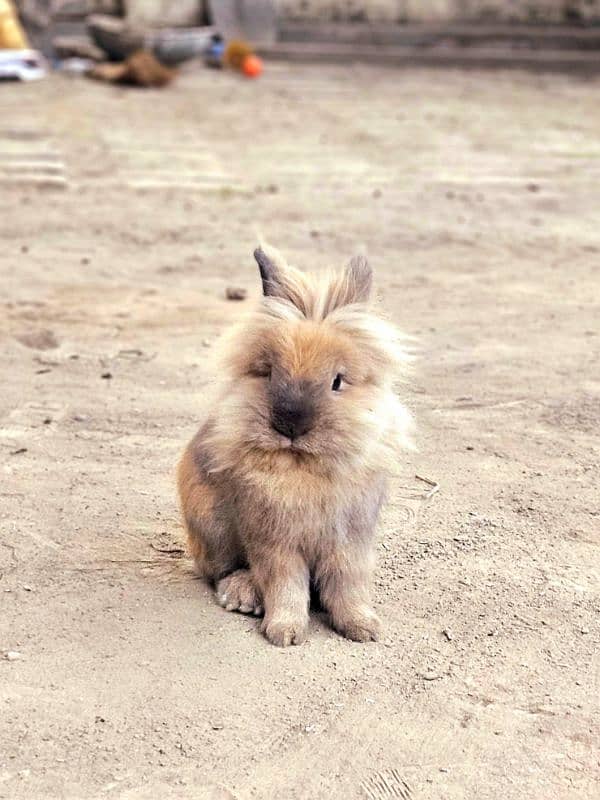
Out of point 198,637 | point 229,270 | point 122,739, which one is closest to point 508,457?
point 198,637

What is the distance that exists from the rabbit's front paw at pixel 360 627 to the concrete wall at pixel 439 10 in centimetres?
1363

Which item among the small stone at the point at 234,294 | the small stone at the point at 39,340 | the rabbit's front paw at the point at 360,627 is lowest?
the small stone at the point at 234,294

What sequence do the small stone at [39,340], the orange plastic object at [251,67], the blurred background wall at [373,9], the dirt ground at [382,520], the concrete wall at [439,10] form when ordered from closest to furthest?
the dirt ground at [382,520] < the small stone at [39,340] < the orange plastic object at [251,67] < the blurred background wall at [373,9] < the concrete wall at [439,10]

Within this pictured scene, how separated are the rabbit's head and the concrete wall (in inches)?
522

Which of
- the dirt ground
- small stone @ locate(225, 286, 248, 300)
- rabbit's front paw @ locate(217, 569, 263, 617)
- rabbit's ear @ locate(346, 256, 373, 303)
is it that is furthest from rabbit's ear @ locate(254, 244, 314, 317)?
small stone @ locate(225, 286, 248, 300)

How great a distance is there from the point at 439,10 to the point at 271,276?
45.1 ft

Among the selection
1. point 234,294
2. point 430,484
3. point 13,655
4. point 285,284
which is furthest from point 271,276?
point 234,294

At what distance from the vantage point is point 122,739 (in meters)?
3.36

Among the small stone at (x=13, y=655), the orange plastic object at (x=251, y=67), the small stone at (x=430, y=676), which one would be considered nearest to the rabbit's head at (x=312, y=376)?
the small stone at (x=430, y=676)

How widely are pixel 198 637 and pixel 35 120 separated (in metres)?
9.12

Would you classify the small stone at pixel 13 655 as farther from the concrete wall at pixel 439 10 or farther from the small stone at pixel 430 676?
the concrete wall at pixel 439 10

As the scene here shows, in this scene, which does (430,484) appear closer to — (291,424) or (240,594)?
(240,594)

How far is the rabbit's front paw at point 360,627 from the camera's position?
388cm

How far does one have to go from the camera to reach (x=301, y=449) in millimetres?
3607
